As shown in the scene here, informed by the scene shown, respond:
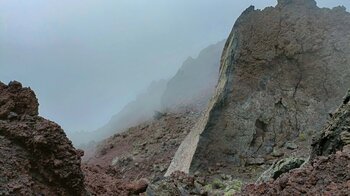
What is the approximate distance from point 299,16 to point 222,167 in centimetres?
934

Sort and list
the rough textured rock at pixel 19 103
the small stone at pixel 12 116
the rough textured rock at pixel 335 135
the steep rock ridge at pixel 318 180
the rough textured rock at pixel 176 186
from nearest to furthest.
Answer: the steep rock ridge at pixel 318 180 → the small stone at pixel 12 116 → the rough textured rock at pixel 19 103 → the rough textured rock at pixel 335 135 → the rough textured rock at pixel 176 186

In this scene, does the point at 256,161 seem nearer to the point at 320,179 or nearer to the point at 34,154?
the point at 320,179

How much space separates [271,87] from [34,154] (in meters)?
15.9

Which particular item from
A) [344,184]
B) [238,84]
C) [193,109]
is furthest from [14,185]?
[193,109]

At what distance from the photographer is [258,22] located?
22.6 metres

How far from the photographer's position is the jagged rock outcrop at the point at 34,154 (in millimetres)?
6062

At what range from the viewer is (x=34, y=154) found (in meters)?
6.44

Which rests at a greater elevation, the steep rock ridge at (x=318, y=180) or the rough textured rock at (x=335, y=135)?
the rough textured rock at (x=335, y=135)

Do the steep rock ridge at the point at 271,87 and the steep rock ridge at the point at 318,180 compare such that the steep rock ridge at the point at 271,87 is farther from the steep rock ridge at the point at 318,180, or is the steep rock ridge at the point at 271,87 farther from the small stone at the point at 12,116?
the small stone at the point at 12,116

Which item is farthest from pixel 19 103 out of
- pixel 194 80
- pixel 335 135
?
pixel 194 80

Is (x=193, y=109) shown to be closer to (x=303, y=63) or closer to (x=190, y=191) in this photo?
(x=303, y=63)

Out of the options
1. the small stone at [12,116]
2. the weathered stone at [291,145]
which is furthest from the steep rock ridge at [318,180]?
the weathered stone at [291,145]

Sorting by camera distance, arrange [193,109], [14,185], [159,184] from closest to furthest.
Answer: [14,185] → [159,184] → [193,109]

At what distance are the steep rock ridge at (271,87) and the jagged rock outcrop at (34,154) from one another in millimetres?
12209
